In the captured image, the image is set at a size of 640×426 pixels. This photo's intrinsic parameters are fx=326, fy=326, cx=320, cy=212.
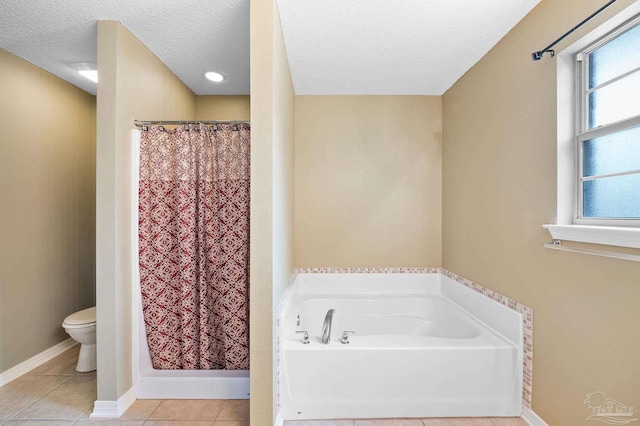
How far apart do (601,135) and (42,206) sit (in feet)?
12.5

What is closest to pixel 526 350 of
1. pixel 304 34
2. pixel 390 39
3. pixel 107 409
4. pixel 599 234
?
pixel 599 234

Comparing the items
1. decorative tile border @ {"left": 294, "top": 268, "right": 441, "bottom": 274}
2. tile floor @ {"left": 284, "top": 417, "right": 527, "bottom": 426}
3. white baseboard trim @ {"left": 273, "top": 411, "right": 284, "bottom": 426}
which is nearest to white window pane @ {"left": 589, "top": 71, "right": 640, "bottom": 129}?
tile floor @ {"left": 284, "top": 417, "right": 527, "bottom": 426}

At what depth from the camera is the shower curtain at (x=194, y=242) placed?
7.25 feet

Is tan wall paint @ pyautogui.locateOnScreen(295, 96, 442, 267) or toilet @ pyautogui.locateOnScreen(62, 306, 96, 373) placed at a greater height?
tan wall paint @ pyautogui.locateOnScreen(295, 96, 442, 267)

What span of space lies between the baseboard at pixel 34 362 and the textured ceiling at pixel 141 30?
7.71 feet

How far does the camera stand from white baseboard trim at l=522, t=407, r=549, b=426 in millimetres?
1802

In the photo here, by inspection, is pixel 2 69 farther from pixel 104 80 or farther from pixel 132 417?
pixel 132 417

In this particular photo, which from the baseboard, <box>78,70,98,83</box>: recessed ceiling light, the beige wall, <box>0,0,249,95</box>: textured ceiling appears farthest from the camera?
<box>78,70,98,83</box>: recessed ceiling light

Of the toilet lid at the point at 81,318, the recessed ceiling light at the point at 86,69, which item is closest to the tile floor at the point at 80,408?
the toilet lid at the point at 81,318

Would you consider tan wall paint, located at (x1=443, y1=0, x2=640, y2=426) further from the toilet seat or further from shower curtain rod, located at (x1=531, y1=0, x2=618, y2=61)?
the toilet seat

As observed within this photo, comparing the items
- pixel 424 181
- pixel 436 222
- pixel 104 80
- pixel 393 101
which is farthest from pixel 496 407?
pixel 104 80

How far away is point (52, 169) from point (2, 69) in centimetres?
80

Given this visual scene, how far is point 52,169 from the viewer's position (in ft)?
9.20

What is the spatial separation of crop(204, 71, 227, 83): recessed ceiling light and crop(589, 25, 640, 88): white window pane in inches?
103
